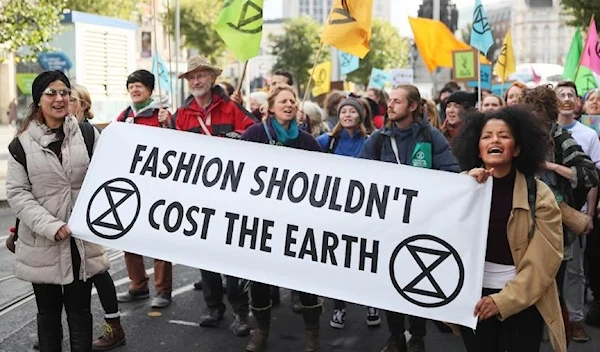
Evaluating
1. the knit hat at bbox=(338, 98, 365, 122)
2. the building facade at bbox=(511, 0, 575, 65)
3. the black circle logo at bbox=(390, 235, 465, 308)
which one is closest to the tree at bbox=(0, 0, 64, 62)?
the knit hat at bbox=(338, 98, 365, 122)

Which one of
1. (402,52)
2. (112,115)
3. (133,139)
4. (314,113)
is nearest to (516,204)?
(133,139)

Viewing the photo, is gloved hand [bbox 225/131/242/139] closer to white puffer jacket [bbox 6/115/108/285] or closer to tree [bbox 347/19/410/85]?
white puffer jacket [bbox 6/115/108/285]

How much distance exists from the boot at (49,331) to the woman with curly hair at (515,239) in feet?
7.39

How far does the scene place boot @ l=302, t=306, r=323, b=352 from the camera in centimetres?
511

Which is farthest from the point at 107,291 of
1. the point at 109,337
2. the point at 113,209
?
the point at 113,209

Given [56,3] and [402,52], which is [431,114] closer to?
[56,3]

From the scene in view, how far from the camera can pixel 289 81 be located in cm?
826

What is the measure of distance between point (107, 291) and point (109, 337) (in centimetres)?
49

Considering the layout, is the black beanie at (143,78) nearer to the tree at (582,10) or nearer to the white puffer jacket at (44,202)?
the white puffer jacket at (44,202)

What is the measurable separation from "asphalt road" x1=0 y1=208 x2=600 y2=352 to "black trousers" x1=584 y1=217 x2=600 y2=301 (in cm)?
36

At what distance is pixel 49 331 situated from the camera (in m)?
4.34

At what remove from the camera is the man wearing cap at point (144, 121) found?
20.4 ft

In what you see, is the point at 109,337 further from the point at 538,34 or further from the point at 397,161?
the point at 538,34

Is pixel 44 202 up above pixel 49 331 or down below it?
above
